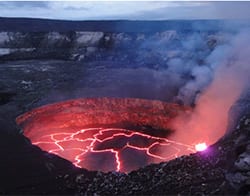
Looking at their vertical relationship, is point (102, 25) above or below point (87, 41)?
above

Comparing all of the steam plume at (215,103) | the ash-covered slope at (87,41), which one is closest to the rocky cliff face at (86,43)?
the ash-covered slope at (87,41)

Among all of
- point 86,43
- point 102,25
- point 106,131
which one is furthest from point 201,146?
point 102,25

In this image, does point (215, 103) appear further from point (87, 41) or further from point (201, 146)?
point (87, 41)

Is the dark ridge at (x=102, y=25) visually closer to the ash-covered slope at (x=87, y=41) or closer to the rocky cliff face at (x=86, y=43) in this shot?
the ash-covered slope at (x=87, y=41)

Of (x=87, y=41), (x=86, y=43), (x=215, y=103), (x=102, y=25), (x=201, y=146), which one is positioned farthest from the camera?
(x=102, y=25)

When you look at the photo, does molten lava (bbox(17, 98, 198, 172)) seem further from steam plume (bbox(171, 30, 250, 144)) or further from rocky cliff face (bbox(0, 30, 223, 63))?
rocky cliff face (bbox(0, 30, 223, 63))

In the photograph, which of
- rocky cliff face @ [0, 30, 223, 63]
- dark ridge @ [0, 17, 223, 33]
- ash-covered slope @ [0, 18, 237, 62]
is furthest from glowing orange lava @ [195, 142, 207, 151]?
dark ridge @ [0, 17, 223, 33]
